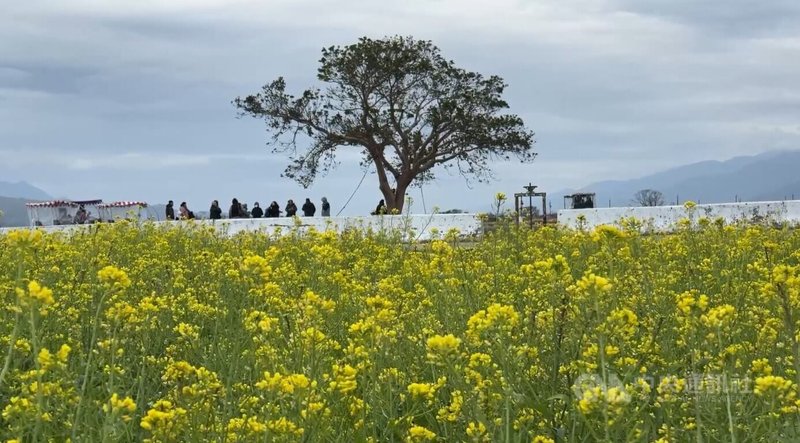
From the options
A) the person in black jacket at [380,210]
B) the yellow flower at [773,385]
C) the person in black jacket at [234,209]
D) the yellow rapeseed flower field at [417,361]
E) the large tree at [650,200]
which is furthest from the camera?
the large tree at [650,200]

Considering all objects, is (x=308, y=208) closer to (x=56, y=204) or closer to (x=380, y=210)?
(x=56, y=204)

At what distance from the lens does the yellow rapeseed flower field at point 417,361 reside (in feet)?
8.67

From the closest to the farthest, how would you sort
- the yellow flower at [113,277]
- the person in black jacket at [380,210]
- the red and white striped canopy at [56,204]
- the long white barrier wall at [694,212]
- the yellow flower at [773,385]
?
the yellow flower at [773,385] < the yellow flower at [113,277] < the person in black jacket at [380,210] < the long white barrier wall at [694,212] < the red and white striped canopy at [56,204]

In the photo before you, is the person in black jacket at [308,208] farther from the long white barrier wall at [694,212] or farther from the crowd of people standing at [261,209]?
the long white barrier wall at [694,212]

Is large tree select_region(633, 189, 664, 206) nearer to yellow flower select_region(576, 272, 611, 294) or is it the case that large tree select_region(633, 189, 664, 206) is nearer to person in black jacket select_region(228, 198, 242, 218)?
person in black jacket select_region(228, 198, 242, 218)

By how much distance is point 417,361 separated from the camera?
4.39 metres

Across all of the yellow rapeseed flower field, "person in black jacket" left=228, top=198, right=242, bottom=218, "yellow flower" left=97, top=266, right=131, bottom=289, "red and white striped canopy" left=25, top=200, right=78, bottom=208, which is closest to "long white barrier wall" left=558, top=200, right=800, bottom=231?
"person in black jacket" left=228, top=198, right=242, bottom=218

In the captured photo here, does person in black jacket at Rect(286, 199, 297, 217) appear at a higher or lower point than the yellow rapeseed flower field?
higher

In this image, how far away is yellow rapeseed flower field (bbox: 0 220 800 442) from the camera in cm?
264

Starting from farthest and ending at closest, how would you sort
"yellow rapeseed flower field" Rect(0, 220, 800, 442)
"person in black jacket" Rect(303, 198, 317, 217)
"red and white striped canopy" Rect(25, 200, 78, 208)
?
"red and white striped canopy" Rect(25, 200, 78, 208) < "person in black jacket" Rect(303, 198, 317, 217) < "yellow rapeseed flower field" Rect(0, 220, 800, 442)

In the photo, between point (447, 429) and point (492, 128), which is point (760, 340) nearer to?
point (447, 429)

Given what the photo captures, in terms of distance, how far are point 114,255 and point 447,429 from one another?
6732mm

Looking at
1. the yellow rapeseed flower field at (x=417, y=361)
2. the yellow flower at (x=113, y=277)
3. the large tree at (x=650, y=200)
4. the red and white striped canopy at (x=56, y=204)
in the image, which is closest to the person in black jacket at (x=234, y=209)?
the red and white striped canopy at (x=56, y=204)

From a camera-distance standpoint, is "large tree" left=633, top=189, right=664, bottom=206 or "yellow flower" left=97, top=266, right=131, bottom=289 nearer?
"yellow flower" left=97, top=266, right=131, bottom=289
